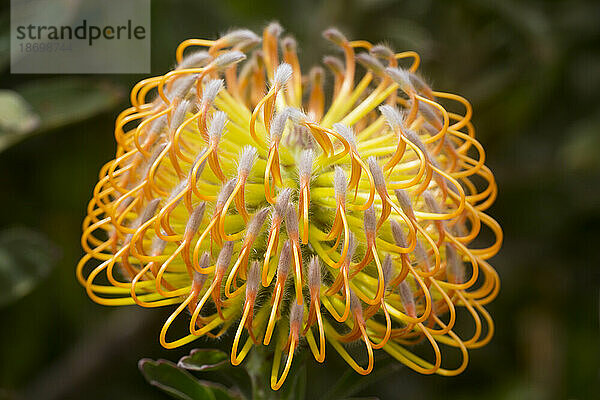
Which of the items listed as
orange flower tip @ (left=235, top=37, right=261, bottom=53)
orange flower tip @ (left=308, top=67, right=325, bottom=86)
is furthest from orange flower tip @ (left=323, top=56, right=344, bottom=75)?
orange flower tip @ (left=235, top=37, right=261, bottom=53)

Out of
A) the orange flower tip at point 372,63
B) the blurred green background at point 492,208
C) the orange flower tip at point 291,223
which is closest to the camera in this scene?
the orange flower tip at point 291,223

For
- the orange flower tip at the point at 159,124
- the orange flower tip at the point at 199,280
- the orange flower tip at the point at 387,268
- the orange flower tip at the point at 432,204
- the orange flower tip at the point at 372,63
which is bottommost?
the orange flower tip at the point at 199,280

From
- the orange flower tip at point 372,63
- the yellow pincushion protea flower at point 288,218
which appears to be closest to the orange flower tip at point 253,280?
the yellow pincushion protea flower at point 288,218

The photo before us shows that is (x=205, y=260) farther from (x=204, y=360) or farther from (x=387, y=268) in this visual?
(x=387, y=268)

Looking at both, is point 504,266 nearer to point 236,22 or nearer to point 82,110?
point 236,22

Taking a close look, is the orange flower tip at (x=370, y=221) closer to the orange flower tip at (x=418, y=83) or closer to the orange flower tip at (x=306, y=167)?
the orange flower tip at (x=306, y=167)

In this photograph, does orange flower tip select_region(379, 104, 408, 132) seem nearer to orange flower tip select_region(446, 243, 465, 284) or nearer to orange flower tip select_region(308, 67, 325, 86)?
orange flower tip select_region(446, 243, 465, 284)

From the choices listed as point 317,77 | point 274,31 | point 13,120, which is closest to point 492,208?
point 317,77
